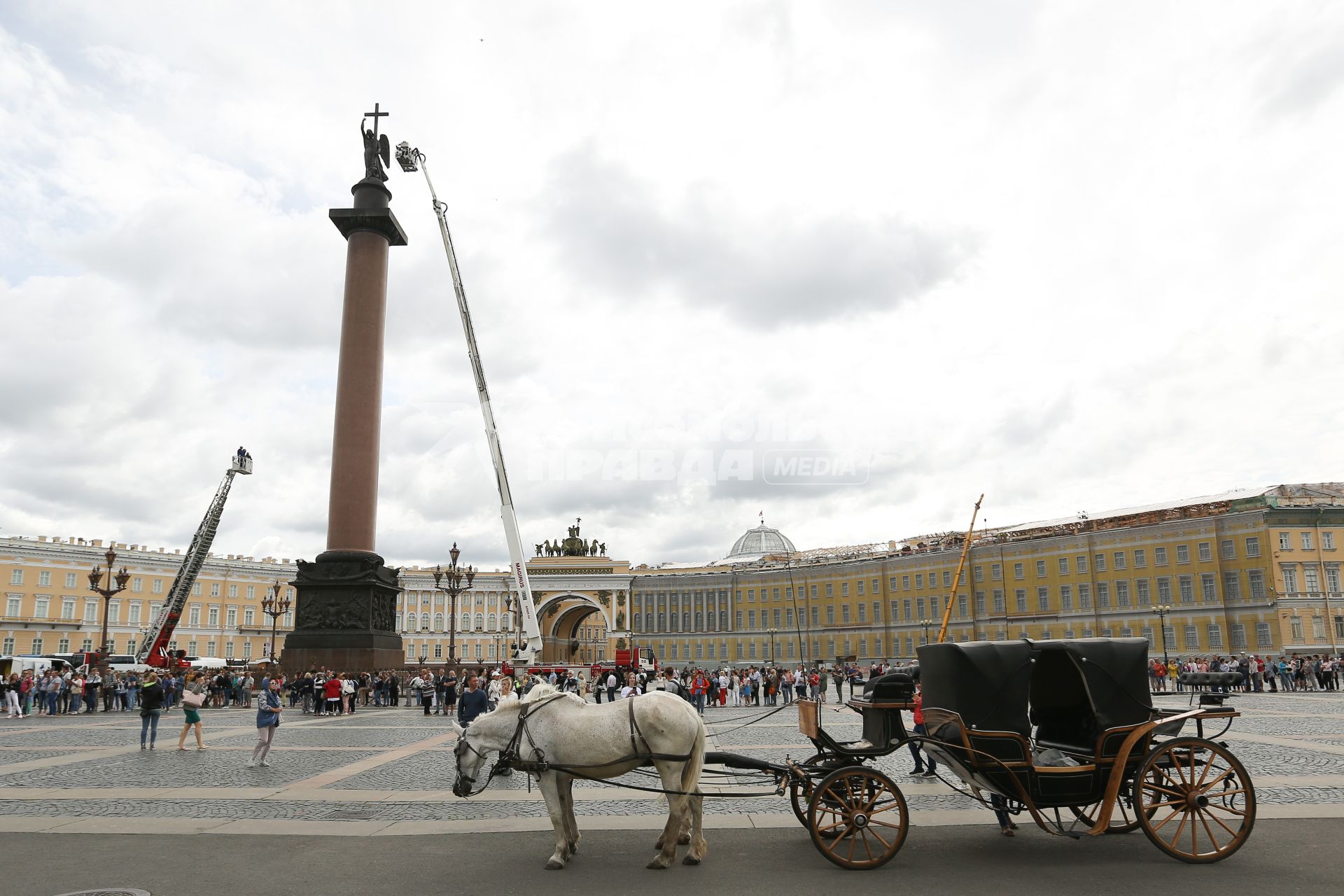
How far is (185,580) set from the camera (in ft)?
147

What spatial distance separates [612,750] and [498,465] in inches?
1049

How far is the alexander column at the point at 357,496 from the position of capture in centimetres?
3244

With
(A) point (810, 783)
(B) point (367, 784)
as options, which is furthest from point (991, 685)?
(B) point (367, 784)

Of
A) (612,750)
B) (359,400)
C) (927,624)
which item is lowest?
(927,624)

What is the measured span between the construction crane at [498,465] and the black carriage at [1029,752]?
21770 millimetres

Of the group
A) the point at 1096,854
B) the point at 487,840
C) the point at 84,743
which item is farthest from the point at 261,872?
the point at 84,743

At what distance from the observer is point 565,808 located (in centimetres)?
812

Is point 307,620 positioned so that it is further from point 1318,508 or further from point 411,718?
point 1318,508

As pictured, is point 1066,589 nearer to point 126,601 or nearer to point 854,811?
point 854,811

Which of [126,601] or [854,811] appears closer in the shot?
[854,811]

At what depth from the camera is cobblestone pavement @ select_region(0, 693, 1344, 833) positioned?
10.1m

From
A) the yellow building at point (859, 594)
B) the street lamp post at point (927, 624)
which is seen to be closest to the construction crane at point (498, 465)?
the yellow building at point (859, 594)

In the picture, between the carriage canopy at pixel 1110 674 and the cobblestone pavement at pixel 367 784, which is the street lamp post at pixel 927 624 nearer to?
the cobblestone pavement at pixel 367 784

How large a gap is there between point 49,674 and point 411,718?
18.6 metres
